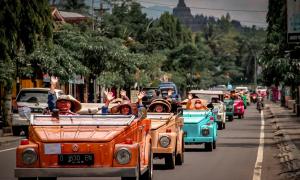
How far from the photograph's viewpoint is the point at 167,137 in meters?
11.5

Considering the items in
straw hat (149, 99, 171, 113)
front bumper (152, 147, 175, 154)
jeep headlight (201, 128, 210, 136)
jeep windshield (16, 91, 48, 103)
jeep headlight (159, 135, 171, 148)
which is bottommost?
jeep headlight (201, 128, 210, 136)

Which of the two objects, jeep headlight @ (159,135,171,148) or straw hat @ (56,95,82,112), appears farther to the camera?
jeep headlight @ (159,135,171,148)

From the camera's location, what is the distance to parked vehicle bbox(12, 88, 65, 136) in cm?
2192

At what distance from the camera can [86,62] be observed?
3800cm

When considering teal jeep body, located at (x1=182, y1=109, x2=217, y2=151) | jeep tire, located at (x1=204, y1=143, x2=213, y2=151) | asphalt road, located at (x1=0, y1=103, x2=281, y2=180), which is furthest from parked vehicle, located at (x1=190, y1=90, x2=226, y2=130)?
teal jeep body, located at (x1=182, y1=109, x2=217, y2=151)

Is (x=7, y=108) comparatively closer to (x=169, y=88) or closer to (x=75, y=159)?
(x=75, y=159)

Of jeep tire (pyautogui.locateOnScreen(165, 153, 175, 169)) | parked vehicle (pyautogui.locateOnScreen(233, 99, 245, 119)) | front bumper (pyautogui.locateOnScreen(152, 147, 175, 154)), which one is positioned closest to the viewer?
front bumper (pyautogui.locateOnScreen(152, 147, 175, 154))

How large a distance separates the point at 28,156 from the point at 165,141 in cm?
410

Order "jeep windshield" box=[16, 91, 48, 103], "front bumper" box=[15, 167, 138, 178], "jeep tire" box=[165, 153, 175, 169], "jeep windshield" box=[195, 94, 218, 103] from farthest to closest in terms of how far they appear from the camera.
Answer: "jeep windshield" box=[195, 94, 218, 103], "jeep windshield" box=[16, 91, 48, 103], "jeep tire" box=[165, 153, 175, 169], "front bumper" box=[15, 167, 138, 178]

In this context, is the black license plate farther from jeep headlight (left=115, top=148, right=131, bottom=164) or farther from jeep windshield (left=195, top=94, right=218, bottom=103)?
jeep windshield (left=195, top=94, right=218, bottom=103)

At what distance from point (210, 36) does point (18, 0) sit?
5223 inches

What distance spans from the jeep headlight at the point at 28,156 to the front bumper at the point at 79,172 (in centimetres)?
12

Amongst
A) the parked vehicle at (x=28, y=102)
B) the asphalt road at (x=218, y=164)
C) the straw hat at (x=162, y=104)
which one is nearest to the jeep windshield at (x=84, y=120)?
the asphalt road at (x=218, y=164)

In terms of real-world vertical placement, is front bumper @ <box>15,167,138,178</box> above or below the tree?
below
